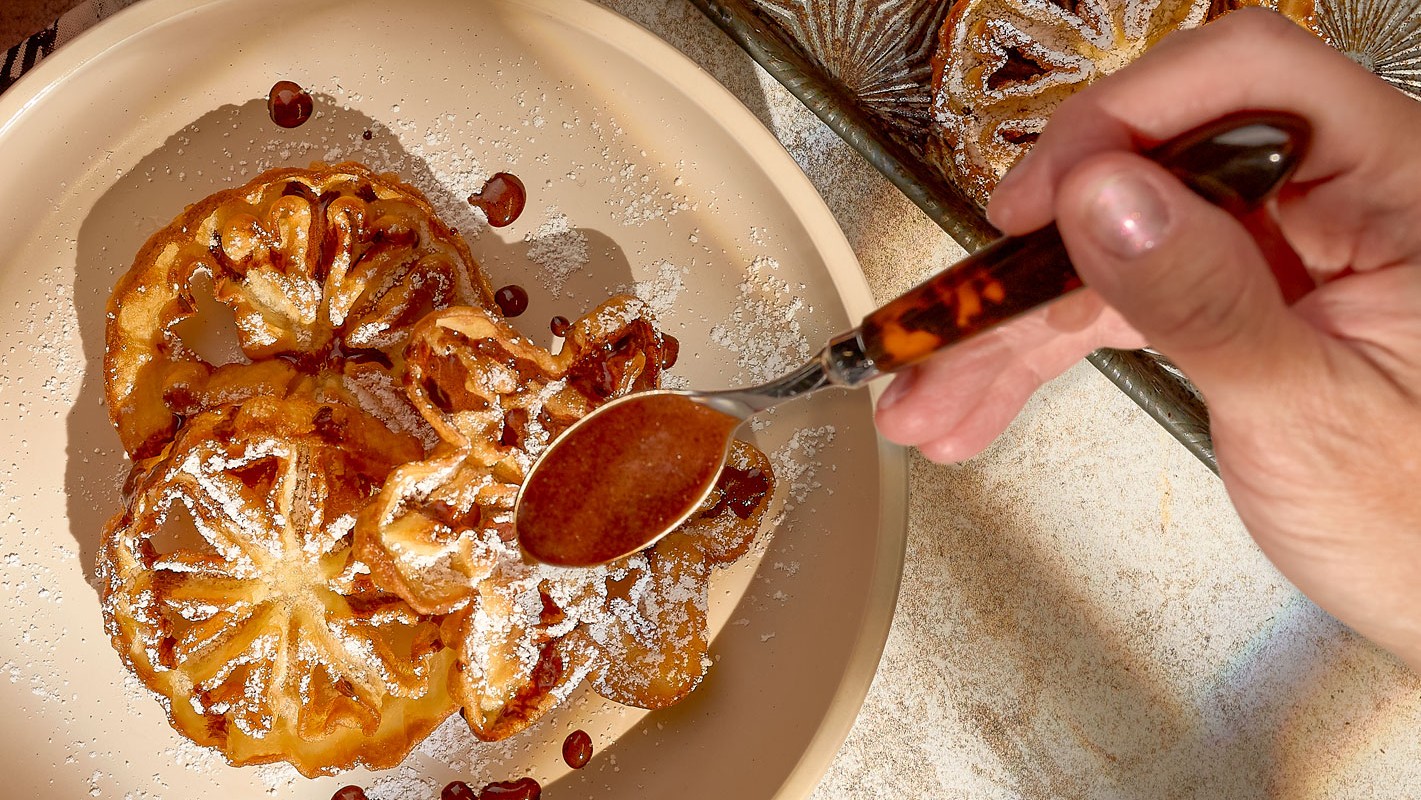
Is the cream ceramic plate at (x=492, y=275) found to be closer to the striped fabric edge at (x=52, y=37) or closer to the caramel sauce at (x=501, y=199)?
the caramel sauce at (x=501, y=199)

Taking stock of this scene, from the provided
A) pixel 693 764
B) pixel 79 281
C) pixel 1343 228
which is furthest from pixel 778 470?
pixel 79 281

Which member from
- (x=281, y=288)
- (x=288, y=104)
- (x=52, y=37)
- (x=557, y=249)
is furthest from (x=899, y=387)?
(x=52, y=37)

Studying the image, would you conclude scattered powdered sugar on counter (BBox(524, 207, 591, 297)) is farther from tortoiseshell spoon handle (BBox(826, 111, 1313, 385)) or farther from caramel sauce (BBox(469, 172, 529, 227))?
tortoiseshell spoon handle (BBox(826, 111, 1313, 385))

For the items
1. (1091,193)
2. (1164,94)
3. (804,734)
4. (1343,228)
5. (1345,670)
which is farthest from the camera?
(1345,670)

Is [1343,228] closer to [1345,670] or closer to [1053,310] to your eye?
[1053,310]

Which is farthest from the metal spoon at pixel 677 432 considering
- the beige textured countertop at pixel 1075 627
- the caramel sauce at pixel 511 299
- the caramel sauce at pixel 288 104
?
the caramel sauce at pixel 288 104

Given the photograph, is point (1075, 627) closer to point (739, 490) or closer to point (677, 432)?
point (739, 490)

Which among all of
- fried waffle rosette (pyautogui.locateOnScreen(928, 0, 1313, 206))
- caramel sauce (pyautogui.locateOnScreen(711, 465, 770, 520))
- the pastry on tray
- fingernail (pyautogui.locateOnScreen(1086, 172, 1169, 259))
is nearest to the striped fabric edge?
the pastry on tray
